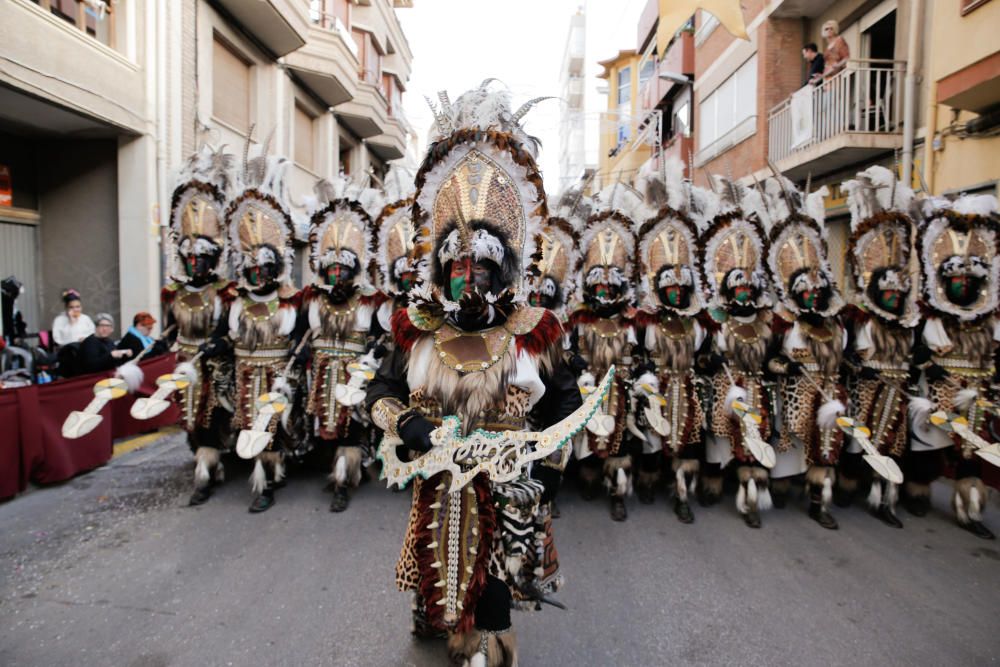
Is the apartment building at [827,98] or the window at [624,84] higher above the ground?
the window at [624,84]

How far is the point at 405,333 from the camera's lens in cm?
249

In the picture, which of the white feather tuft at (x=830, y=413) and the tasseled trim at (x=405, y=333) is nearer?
the tasseled trim at (x=405, y=333)

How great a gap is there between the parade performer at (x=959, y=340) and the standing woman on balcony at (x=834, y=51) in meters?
5.92

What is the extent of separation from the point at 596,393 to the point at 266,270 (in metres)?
3.77

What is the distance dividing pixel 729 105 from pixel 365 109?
11.0 metres

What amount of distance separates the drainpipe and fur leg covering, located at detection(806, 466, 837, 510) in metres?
5.44

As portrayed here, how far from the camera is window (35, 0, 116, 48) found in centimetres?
748

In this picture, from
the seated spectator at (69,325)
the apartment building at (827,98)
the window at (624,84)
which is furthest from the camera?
the window at (624,84)

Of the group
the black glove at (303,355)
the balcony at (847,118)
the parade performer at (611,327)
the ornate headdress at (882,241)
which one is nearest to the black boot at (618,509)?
the parade performer at (611,327)

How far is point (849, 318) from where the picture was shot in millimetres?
4984

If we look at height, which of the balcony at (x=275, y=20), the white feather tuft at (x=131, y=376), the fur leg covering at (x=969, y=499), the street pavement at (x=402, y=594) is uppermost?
the balcony at (x=275, y=20)

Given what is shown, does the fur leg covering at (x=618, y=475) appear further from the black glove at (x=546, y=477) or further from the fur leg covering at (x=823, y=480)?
the black glove at (x=546, y=477)

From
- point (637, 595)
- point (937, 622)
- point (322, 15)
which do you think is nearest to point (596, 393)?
point (637, 595)

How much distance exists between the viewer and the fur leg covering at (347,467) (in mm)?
Answer: 4953
